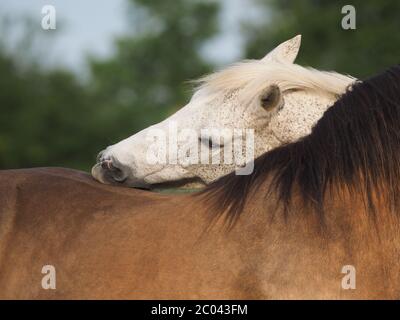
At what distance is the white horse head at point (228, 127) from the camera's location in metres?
4.15

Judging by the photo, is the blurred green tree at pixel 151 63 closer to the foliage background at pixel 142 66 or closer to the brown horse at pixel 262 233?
the foliage background at pixel 142 66

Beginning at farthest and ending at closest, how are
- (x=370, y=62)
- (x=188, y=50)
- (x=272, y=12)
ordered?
(x=188, y=50), (x=272, y=12), (x=370, y=62)

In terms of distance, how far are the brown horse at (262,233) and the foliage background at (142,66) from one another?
1791cm

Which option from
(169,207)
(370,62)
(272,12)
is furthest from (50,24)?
(272,12)

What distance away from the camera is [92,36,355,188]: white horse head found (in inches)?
163

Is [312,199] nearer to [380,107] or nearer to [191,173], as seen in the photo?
[380,107]

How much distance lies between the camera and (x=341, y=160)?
325 cm

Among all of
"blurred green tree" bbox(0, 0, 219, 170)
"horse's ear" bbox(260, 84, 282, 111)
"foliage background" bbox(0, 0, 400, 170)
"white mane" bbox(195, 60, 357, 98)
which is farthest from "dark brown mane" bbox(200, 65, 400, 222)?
"blurred green tree" bbox(0, 0, 219, 170)

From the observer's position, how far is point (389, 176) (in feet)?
10.5

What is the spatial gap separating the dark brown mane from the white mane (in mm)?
810

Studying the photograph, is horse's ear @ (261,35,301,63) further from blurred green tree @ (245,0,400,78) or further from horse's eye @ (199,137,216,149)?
blurred green tree @ (245,0,400,78)

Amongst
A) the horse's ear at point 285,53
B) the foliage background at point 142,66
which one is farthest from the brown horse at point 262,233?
the foliage background at point 142,66

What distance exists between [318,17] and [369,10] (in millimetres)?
1789
